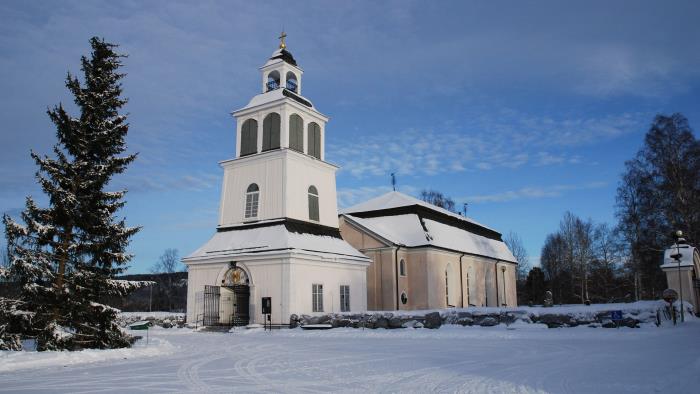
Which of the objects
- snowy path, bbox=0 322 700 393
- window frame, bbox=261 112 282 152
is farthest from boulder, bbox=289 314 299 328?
window frame, bbox=261 112 282 152

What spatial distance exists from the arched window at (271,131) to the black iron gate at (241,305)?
8.16 metres

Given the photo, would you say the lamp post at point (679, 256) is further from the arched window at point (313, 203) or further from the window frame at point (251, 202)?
the window frame at point (251, 202)

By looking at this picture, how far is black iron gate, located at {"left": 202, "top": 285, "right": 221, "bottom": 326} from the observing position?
29812mm

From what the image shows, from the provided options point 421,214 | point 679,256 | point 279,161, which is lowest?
point 679,256

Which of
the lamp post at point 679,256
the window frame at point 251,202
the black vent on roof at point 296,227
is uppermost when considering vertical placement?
the window frame at point 251,202

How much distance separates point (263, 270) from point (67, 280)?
13876 millimetres

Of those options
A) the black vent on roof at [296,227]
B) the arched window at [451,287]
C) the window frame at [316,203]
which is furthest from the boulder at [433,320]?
the arched window at [451,287]

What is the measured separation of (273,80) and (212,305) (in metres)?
14.1

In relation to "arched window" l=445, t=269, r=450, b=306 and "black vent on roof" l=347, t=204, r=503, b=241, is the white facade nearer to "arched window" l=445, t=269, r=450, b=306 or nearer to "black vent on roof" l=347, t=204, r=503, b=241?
"black vent on roof" l=347, t=204, r=503, b=241

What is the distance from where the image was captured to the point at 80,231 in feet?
52.9

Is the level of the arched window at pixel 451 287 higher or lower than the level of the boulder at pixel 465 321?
higher

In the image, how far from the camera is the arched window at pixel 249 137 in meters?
33.3

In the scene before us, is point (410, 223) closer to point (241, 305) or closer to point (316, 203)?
point (316, 203)

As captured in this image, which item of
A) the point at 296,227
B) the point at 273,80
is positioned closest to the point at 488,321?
the point at 296,227
